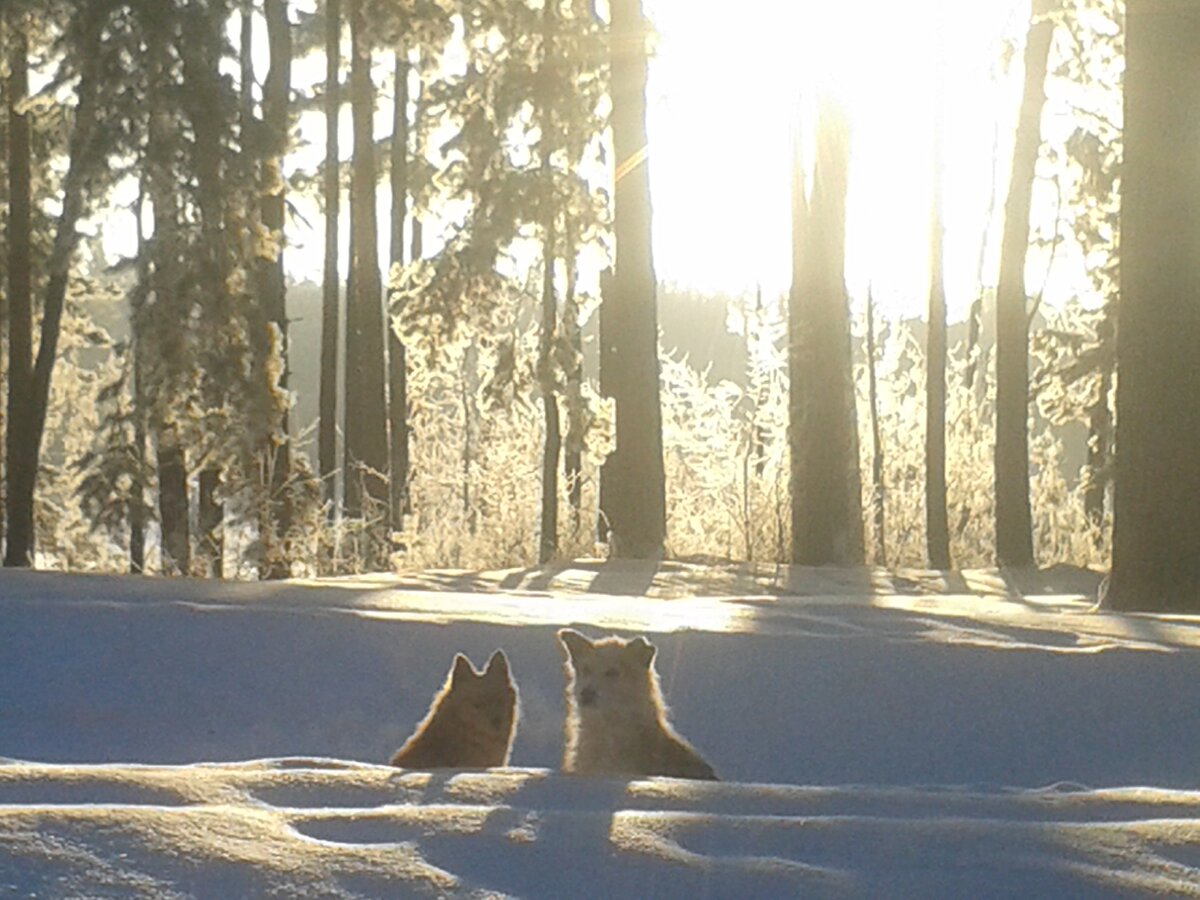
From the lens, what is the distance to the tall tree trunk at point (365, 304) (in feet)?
77.9

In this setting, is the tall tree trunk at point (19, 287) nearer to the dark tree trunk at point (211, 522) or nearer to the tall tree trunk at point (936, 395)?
the dark tree trunk at point (211, 522)

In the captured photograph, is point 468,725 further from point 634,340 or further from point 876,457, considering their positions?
point 876,457

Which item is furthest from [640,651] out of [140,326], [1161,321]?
[140,326]

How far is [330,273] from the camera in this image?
25391 millimetres

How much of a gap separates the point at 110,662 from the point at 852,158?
581 inches

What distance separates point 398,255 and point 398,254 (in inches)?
0.8

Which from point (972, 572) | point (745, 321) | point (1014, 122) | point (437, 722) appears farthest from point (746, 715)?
point (745, 321)

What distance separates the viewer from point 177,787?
4844 millimetres

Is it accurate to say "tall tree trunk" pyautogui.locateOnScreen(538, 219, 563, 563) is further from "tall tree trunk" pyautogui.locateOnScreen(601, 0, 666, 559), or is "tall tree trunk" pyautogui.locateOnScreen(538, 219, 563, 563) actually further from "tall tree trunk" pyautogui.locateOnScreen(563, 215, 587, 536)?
"tall tree trunk" pyautogui.locateOnScreen(601, 0, 666, 559)

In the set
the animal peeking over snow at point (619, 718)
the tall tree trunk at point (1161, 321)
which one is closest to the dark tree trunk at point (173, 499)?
the tall tree trunk at point (1161, 321)

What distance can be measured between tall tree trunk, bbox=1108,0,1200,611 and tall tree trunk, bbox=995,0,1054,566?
41.4 feet

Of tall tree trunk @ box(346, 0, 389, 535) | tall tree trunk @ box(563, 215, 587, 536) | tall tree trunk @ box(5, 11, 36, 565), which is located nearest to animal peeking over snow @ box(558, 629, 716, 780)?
tall tree trunk @ box(5, 11, 36, 565)

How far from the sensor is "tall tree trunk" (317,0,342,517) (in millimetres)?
24359

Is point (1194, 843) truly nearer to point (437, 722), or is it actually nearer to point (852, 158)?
point (437, 722)
